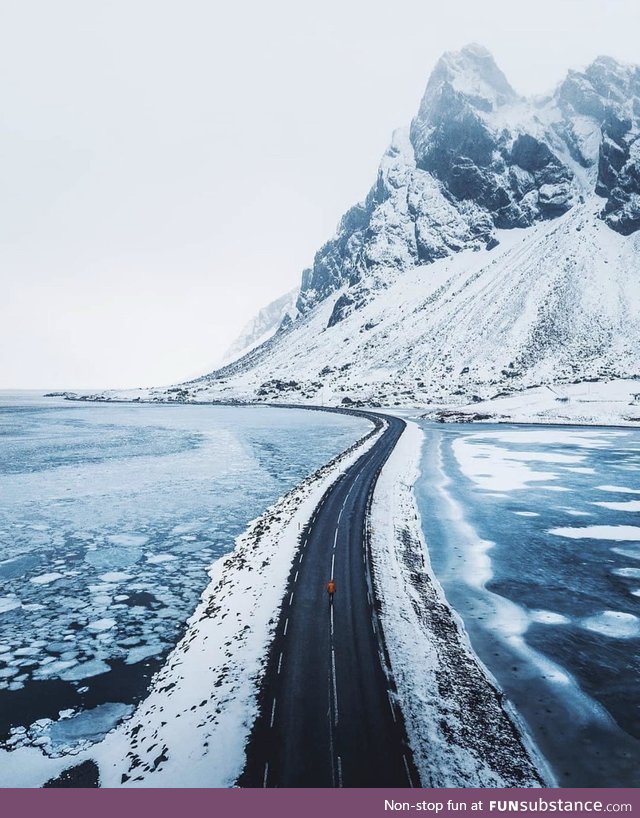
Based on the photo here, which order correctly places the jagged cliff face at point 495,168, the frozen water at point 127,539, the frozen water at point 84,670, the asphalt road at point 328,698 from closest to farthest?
the asphalt road at point 328,698
the frozen water at point 84,670
the frozen water at point 127,539
the jagged cliff face at point 495,168

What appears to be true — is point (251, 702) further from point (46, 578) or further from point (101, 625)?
point (46, 578)

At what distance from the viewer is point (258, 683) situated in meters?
9.94

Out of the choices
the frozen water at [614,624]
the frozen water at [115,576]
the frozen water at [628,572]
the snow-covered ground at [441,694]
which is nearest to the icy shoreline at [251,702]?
the snow-covered ground at [441,694]

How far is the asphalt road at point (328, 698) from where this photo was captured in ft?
24.7

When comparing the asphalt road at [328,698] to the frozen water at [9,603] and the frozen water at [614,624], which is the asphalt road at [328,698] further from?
the frozen water at [9,603]

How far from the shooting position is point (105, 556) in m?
17.6

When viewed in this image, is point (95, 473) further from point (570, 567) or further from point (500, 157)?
point (500, 157)

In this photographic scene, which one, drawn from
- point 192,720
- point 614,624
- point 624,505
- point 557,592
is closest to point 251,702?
point 192,720

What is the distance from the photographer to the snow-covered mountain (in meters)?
116

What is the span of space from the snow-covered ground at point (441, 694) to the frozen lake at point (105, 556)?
224 inches

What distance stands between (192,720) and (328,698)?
260 cm

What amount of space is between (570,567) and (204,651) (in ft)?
39.5

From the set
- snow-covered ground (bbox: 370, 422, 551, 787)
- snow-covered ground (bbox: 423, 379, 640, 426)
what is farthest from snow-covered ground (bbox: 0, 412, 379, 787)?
snow-covered ground (bbox: 423, 379, 640, 426)

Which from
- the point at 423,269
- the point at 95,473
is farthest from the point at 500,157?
the point at 95,473
